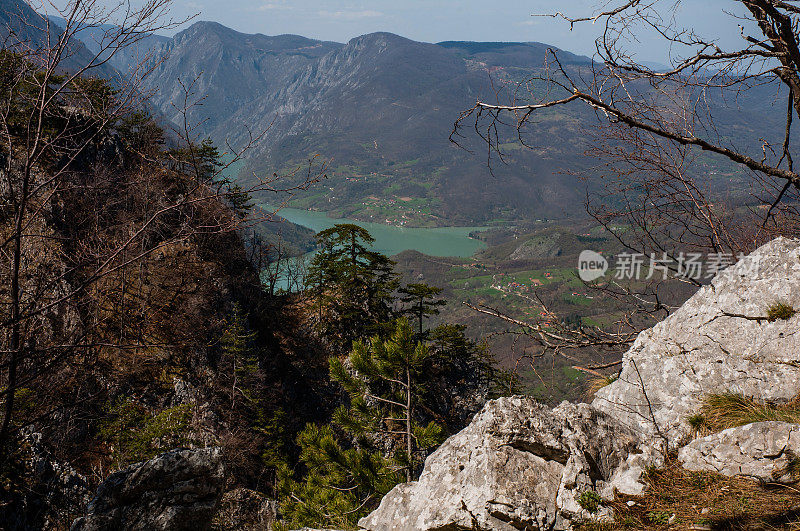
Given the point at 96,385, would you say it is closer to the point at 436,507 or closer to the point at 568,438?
the point at 436,507

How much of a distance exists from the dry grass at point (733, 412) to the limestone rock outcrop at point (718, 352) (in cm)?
8

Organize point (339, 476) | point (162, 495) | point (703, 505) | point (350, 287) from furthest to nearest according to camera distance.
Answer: point (350, 287) → point (339, 476) → point (162, 495) → point (703, 505)

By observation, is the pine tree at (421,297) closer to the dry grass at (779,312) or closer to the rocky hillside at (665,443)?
the rocky hillside at (665,443)

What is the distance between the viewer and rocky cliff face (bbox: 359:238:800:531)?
3.40 m

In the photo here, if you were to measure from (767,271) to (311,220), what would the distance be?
20160 centimetres

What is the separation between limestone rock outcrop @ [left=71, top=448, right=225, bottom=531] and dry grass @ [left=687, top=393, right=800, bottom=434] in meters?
6.47

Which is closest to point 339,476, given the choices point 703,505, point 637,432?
point 637,432

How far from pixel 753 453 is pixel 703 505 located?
0.60 metres

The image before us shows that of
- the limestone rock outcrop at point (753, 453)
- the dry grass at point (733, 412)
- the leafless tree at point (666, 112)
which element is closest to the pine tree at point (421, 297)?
the leafless tree at point (666, 112)

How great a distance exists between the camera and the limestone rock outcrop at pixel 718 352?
157 inches

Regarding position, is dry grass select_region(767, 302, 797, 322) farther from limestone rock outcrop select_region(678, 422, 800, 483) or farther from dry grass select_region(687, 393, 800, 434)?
limestone rock outcrop select_region(678, 422, 800, 483)

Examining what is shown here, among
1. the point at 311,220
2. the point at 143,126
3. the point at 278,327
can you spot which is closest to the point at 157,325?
the point at 278,327

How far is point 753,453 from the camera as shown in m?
3.22

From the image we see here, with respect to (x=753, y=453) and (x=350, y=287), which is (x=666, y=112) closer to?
(x=753, y=453)
